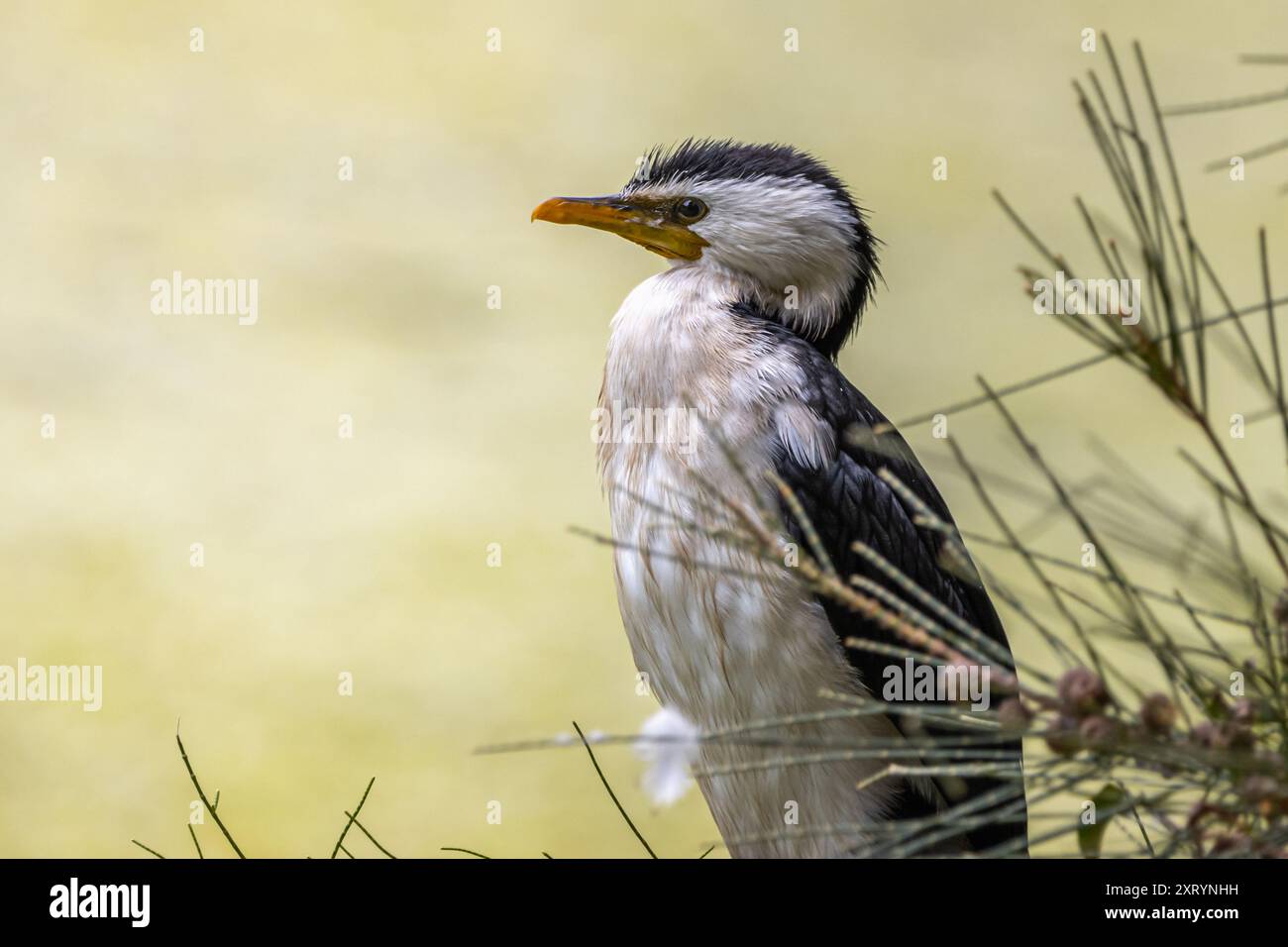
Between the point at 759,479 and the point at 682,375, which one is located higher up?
the point at 682,375

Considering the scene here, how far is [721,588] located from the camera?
124 centimetres

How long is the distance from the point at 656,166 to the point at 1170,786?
41.3 inches

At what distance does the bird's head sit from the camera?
4.60 ft

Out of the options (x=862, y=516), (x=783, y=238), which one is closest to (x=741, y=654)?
(x=862, y=516)

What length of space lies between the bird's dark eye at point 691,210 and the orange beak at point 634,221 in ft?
0.03

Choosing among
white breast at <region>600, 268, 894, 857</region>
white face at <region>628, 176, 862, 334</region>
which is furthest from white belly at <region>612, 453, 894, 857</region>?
white face at <region>628, 176, 862, 334</region>

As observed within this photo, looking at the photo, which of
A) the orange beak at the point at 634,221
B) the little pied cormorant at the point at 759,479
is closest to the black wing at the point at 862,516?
the little pied cormorant at the point at 759,479

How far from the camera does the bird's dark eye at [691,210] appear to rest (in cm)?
142

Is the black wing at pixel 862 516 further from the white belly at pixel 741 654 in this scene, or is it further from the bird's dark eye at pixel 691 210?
the bird's dark eye at pixel 691 210

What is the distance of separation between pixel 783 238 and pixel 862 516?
1.03 ft

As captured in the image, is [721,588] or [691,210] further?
[691,210]

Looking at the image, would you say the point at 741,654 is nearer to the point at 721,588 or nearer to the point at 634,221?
the point at 721,588

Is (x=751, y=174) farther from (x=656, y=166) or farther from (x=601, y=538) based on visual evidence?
(x=601, y=538)
